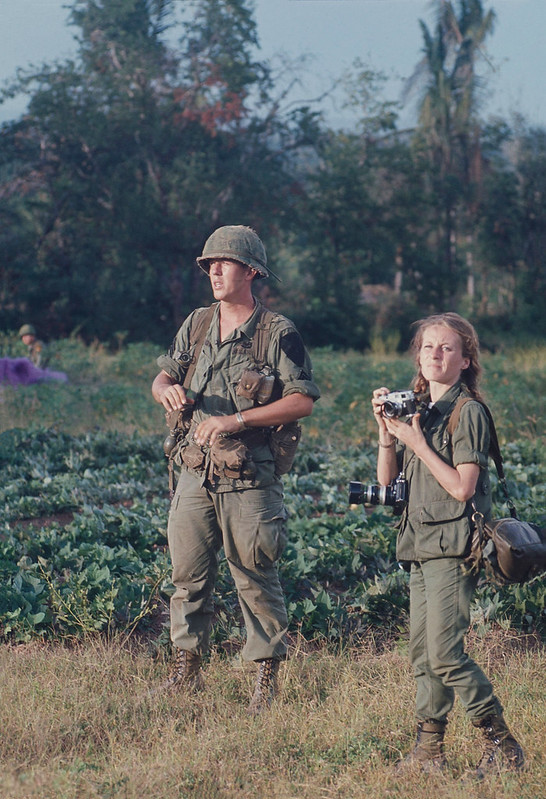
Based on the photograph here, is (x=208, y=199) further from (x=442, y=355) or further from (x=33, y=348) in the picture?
(x=442, y=355)

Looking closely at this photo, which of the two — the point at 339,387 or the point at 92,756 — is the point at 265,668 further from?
the point at 339,387

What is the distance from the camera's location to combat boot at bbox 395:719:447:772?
364 centimetres

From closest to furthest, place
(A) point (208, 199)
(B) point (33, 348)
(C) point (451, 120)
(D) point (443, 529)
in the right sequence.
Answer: (D) point (443, 529) → (B) point (33, 348) → (A) point (208, 199) → (C) point (451, 120)

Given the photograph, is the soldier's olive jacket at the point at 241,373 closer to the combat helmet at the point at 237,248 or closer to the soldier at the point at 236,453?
the soldier at the point at 236,453

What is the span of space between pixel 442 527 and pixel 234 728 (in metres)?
1.27

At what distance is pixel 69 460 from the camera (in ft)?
30.6

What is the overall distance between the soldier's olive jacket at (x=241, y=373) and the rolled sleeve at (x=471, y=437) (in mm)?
906

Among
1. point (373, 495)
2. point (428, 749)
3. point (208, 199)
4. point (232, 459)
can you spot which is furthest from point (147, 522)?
point (208, 199)

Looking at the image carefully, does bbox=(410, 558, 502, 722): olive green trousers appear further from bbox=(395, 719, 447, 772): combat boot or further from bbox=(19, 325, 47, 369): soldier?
bbox=(19, 325, 47, 369): soldier

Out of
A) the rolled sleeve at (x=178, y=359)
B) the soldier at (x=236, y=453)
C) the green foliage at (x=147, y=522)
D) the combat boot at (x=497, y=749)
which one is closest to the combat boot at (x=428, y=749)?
the combat boot at (x=497, y=749)

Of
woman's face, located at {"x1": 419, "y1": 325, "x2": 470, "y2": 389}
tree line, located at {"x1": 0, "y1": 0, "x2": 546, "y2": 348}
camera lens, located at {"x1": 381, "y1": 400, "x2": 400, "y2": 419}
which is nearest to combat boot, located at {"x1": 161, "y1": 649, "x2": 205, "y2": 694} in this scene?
camera lens, located at {"x1": 381, "y1": 400, "x2": 400, "y2": 419}

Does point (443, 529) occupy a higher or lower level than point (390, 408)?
lower

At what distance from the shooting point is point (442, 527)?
3639 mm

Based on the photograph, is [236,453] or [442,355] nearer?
[442,355]
